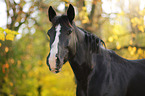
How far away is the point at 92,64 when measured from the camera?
8.34 feet

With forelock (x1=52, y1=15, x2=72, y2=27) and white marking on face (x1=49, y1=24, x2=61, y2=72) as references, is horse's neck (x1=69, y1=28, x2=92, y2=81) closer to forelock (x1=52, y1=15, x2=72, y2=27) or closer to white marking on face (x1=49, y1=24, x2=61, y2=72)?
forelock (x1=52, y1=15, x2=72, y2=27)

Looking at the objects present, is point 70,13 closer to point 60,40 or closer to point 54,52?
point 60,40

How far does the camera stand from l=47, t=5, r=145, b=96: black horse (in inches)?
90.6

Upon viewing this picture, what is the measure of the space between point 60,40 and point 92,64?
27.9 inches

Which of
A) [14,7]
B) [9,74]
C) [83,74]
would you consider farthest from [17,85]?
[83,74]

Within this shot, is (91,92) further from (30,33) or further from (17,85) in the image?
(30,33)

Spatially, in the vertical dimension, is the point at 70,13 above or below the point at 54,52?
above

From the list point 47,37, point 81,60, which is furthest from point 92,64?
point 47,37

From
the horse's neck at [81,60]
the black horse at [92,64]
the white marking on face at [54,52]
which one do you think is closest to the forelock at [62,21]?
the black horse at [92,64]

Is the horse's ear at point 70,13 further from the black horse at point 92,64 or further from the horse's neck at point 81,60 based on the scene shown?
the horse's neck at point 81,60

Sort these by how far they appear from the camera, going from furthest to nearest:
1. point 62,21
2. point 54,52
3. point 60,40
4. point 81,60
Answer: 1. point 81,60
2. point 62,21
3. point 60,40
4. point 54,52

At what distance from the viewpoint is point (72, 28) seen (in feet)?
7.76

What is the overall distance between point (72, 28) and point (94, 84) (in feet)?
3.06

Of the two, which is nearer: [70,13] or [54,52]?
[54,52]
